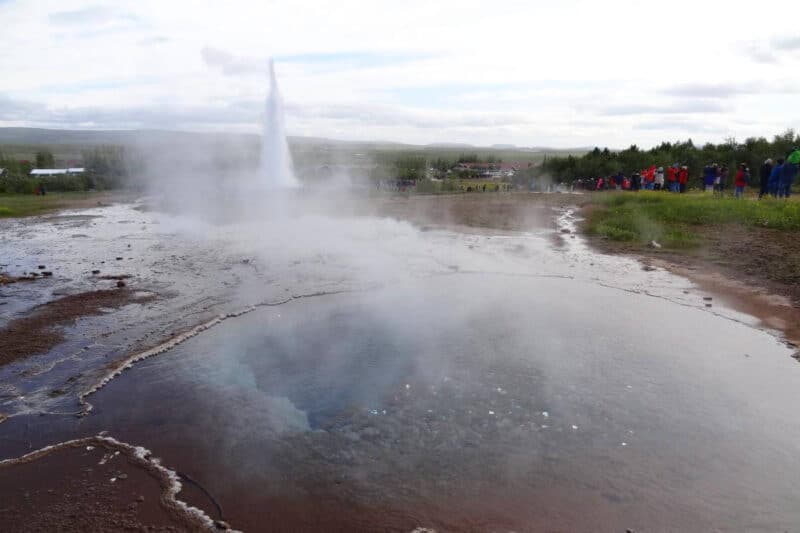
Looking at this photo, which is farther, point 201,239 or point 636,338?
point 201,239

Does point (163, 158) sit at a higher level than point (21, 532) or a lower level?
higher

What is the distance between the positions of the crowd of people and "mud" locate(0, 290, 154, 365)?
15.8m

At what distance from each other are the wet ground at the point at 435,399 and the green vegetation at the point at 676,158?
16682mm

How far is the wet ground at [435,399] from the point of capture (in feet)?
11.8

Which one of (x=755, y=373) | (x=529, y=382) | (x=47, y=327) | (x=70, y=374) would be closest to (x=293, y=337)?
(x=70, y=374)

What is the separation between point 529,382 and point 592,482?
144 cm

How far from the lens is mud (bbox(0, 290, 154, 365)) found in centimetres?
620

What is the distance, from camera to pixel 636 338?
6.37 metres

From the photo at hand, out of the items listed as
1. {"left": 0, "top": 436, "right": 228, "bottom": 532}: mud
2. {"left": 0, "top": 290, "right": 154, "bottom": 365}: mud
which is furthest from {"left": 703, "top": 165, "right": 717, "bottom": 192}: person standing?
{"left": 0, "top": 436, "right": 228, "bottom": 532}: mud

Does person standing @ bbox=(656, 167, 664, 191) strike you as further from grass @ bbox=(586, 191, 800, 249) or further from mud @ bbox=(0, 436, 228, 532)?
mud @ bbox=(0, 436, 228, 532)

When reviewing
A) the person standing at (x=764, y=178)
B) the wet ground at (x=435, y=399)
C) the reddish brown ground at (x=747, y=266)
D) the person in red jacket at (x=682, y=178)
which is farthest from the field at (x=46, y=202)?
the person standing at (x=764, y=178)

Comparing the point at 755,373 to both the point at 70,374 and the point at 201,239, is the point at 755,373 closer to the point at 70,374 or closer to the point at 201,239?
the point at 70,374

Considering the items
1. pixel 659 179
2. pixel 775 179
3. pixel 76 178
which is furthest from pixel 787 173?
pixel 76 178

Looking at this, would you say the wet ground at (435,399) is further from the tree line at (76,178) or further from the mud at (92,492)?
the tree line at (76,178)
